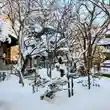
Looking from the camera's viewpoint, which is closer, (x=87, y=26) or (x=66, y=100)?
(x=66, y=100)

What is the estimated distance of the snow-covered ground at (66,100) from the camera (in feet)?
35.8

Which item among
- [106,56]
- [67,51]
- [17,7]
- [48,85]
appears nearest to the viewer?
[48,85]

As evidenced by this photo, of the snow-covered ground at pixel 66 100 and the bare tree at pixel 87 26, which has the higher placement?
the bare tree at pixel 87 26

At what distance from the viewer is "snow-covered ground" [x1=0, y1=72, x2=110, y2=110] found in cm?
1092

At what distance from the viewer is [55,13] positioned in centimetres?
1983

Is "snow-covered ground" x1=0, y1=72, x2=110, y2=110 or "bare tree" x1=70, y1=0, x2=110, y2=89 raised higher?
"bare tree" x1=70, y1=0, x2=110, y2=89

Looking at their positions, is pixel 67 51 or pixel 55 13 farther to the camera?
pixel 55 13

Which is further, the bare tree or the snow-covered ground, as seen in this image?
the bare tree


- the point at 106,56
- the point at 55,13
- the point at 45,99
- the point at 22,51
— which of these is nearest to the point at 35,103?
the point at 45,99

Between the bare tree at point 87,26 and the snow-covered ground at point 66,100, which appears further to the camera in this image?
the bare tree at point 87,26

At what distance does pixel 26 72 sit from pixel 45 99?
312 inches

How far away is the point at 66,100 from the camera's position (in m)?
11.6

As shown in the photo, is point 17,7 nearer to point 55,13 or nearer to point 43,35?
point 55,13

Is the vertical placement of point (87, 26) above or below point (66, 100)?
above
